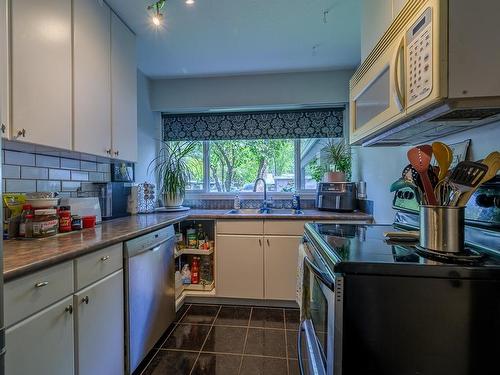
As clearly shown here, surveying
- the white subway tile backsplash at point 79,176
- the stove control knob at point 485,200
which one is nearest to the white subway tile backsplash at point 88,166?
the white subway tile backsplash at point 79,176

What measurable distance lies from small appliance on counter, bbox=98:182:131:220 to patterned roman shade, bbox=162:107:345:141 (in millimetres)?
995

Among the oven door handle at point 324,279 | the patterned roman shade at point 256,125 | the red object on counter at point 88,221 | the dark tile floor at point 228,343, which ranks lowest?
the dark tile floor at point 228,343

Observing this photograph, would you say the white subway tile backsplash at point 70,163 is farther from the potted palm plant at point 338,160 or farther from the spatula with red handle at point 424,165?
the potted palm plant at point 338,160

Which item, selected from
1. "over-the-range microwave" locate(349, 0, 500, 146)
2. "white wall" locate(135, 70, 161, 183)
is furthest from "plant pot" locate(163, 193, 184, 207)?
"over-the-range microwave" locate(349, 0, 500, 146)

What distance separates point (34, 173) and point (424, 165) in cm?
199

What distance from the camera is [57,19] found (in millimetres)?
1450

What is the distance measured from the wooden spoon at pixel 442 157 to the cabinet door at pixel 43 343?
4.84 feet

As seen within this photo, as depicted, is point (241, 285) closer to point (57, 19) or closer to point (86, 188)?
point (86, 188)

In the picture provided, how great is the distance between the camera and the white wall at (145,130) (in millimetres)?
2846

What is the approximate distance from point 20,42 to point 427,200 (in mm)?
1799

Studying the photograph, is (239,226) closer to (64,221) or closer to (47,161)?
(64,221)

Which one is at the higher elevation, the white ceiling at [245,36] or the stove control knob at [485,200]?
the white ceiling at [245,36]

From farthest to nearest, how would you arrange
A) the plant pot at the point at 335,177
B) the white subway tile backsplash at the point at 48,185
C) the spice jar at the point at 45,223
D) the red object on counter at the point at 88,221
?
the plant pot at the point at 335,177
the red object on counter at the point at 88,221
the white subway tile backsplash at the point at 48,185
the spice jar at the point at 45,223

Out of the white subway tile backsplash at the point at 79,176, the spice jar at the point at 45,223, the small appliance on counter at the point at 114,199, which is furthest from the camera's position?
the small appliance on counter at the point at 114,199
